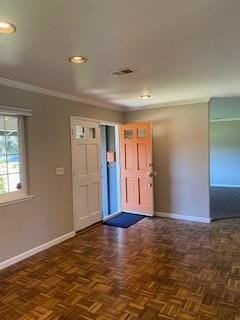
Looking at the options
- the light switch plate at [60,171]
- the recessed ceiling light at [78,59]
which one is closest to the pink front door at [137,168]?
the light switch plate at [60,171]

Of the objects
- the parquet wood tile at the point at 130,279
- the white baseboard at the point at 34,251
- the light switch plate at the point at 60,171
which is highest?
the light switch plate at the point at 60,171

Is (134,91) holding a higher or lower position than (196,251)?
higher

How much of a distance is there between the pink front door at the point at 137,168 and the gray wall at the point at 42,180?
4.70 feet

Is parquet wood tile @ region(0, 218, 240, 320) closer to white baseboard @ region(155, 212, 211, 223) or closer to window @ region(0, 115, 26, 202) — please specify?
white baseboard @ region(155, 212, 211, 223)

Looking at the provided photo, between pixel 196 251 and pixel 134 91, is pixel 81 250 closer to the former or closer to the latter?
pixel 196 251

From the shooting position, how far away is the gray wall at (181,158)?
4.92 metres

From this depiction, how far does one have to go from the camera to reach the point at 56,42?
6.99 feet

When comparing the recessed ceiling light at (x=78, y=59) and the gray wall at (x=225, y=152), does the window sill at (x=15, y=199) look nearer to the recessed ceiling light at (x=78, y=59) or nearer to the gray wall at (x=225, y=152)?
the recessed ceiling light at (x=78, y=59)

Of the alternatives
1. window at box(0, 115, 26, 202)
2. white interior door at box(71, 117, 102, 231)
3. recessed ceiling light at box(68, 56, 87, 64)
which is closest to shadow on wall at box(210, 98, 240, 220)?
white interior door at box(71, 117, 102, 231)

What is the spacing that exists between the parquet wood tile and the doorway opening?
203cm

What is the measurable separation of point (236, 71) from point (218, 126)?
6.76 m

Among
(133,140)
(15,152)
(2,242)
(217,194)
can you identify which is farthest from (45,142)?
(217,194)

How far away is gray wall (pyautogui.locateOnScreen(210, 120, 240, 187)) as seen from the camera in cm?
914

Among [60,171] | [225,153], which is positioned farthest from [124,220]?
[225,153]
